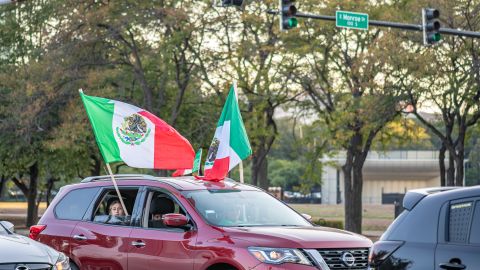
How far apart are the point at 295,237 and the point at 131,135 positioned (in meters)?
4.69

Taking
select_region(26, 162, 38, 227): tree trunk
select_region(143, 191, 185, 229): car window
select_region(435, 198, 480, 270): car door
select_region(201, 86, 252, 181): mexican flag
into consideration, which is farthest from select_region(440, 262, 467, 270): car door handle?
select_region(26, 162, 38, 227): tree trunk

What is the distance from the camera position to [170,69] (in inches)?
1344

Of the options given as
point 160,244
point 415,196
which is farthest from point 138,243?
point 415,196

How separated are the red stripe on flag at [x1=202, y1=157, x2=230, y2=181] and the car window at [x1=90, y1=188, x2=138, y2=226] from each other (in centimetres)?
111

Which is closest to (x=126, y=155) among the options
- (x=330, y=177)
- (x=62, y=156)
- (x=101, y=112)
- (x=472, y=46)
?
(x=101, y=112)

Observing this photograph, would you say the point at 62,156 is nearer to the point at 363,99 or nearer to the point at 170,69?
the point at 170,69

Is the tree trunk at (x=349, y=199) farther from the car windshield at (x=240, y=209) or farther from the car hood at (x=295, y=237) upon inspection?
the car hood at (x=295, y=237)

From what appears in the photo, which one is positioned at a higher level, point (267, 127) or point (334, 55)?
point (334, 55)

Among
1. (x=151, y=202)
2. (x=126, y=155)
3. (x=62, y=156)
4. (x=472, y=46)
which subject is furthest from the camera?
(x=62, y=156)

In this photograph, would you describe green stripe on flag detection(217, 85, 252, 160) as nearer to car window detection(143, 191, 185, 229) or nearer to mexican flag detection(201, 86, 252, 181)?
mexican flag detection(201, 86, 252, 181)

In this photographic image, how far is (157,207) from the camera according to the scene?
37.9 ft

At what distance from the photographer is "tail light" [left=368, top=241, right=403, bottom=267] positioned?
780 cm

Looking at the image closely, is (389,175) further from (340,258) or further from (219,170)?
(340,258)

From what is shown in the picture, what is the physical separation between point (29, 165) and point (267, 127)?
14.4 m
